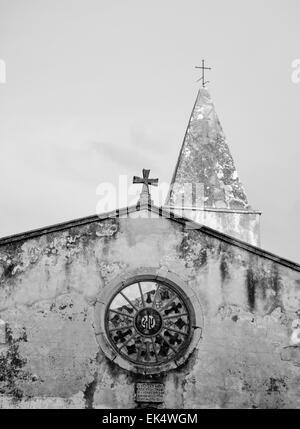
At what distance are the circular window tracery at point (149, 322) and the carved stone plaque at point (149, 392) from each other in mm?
436

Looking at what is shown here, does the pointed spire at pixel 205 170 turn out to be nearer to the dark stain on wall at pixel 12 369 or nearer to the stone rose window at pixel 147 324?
the stone rose window at pixel 147 324

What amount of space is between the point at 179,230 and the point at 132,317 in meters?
2.13

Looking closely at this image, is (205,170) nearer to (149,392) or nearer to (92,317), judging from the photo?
(92,317)

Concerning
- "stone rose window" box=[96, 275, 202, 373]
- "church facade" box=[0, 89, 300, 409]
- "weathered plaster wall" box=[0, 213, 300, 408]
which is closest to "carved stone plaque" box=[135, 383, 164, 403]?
"church facade" box=[0, 89, 300, 409]

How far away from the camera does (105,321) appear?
43.8ft

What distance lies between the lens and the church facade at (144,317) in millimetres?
12852

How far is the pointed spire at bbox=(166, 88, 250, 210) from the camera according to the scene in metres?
23.0

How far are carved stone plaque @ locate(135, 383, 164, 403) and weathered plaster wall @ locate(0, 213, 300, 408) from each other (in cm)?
14

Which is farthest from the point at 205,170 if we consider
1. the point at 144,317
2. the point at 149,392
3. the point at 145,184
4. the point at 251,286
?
the point at 149,392

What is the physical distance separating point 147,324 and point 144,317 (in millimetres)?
152

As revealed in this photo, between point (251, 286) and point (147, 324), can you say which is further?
point (251, 286)

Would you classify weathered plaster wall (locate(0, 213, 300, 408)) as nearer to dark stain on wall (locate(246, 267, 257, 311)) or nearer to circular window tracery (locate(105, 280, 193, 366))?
dark stain on wall (locate(246, 267, 257, 311))

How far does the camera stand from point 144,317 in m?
13.5

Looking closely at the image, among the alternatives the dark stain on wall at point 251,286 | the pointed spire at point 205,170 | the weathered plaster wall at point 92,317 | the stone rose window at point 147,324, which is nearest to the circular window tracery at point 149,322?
the stone rose window at point 147,324
